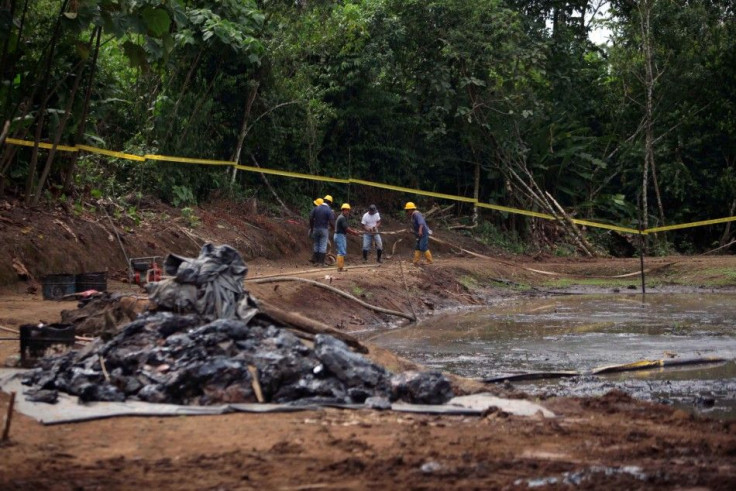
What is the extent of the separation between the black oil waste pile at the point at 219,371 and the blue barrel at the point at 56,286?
546cm

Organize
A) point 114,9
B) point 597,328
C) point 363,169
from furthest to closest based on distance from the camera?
point 363,169
point 597,328
point 114,9

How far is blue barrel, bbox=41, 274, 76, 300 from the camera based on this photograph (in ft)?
54.0

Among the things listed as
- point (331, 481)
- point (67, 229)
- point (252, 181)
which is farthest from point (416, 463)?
point (252, 181)

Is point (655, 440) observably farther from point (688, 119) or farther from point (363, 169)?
point (688, 119)

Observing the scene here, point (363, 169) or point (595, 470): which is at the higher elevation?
point (363, 169)

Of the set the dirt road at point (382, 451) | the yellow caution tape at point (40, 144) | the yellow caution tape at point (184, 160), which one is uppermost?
the yellow caution tape at point (40, 144)

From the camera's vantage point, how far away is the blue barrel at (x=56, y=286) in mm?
16453

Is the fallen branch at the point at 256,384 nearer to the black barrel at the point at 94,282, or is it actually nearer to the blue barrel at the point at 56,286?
the black barrel at the point at 94,282

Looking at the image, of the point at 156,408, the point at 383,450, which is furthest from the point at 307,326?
the point at 383,450

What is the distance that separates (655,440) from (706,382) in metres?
4.52

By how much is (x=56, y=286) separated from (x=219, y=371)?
7.34 m

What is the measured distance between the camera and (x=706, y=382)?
A: 12.7 meters

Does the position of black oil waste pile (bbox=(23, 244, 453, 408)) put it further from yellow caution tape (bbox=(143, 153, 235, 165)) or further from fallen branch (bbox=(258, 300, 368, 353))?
yellow caution tape (bbox=(143, 153, 235, 165))

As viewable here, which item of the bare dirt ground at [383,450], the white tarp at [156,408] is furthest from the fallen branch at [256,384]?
the bare dirt ground at [383,450]
